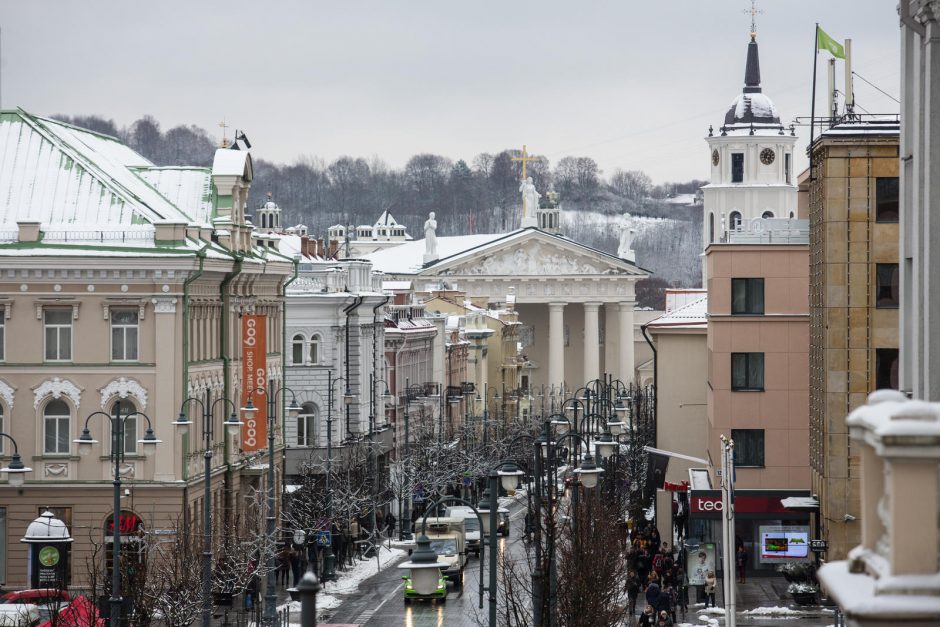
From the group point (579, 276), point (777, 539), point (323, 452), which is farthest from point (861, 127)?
point (579, 276)

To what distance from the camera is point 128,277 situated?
4438 centimetres

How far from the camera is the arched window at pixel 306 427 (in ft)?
229

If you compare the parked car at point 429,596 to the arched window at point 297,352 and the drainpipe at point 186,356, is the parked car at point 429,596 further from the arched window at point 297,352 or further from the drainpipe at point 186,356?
the arched window at point 297,352

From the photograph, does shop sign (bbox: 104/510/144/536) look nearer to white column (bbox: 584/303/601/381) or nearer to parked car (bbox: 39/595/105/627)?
parked car (bbox: 39/595/105/627)

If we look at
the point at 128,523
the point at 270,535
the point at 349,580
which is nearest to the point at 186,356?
the point at 128,523

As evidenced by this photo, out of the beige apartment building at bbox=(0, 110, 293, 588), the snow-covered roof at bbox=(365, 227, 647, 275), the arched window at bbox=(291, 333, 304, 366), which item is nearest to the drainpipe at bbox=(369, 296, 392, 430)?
the arched window at bbox=(291, 333, 304, 366)

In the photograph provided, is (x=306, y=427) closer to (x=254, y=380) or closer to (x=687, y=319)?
(x=687, y=319)

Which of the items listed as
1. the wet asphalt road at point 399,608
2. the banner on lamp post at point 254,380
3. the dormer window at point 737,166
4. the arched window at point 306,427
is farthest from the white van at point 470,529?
the dormer window at point 737,166

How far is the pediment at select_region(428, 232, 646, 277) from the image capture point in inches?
6068

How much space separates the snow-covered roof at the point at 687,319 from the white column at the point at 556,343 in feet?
268

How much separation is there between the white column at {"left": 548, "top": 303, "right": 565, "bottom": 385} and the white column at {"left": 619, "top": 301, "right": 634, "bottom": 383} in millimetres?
4988

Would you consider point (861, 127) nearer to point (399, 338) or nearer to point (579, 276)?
point (399, 338)

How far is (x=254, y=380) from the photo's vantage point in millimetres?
54000

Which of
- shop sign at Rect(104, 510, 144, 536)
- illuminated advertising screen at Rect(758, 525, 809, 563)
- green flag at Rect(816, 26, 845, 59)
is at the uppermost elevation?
green flag at Rect(816, 26, 845, 59)
